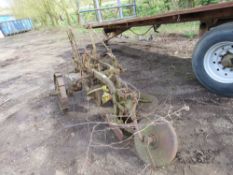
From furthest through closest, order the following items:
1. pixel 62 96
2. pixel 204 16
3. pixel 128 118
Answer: pixel 204 16 → pixel 62 96 → pixel 128 118

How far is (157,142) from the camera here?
2.13m

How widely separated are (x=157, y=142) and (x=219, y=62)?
200cm

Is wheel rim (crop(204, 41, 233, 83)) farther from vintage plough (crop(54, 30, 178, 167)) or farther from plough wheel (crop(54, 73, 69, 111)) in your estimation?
plough wheel (crop(54, 73, 69, 111))

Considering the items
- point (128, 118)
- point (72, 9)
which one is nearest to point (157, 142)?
point (128, 118)

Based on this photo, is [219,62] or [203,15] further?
[203,15]

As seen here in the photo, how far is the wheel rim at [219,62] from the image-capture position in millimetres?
3314

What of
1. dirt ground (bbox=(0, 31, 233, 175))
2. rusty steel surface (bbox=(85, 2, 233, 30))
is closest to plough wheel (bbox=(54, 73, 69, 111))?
dirt ground (bbox=(0, 31, 233, 175))

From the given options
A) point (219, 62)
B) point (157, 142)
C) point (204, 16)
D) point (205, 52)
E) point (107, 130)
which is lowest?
point (107, 130)

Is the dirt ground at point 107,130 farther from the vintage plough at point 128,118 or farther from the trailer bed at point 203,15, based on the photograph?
the trailer bed at point 203,15

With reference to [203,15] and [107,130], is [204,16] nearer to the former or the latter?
[203,15]

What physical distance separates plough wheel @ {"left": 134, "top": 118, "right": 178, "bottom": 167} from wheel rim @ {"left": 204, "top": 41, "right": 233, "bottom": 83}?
1782 millimetres

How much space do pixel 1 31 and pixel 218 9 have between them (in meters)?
24.5

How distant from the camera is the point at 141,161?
2.37 m

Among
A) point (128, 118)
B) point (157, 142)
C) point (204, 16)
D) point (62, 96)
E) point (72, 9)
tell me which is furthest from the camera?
point (72, 9)
